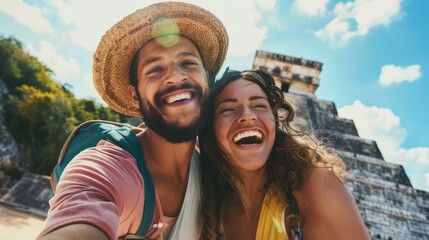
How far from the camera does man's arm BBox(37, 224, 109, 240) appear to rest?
1.09 m

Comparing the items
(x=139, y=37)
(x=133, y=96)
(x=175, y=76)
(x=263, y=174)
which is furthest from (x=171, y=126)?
(x=263, y=174)

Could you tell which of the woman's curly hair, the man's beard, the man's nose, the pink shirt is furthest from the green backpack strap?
the woman's curly hair

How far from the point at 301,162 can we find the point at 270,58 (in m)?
15.5

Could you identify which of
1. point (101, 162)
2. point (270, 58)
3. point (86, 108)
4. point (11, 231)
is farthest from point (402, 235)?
point (86, 108)

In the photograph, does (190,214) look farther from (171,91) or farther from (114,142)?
(171,91)

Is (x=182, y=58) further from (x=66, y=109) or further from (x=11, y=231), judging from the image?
(x=66, y=109)

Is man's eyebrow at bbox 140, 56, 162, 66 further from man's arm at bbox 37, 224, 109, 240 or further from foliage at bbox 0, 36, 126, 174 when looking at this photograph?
foliage at bbox 0, 36, 126, 174

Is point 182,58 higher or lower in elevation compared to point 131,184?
higher

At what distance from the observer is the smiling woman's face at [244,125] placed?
223 cm

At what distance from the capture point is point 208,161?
2.57 m

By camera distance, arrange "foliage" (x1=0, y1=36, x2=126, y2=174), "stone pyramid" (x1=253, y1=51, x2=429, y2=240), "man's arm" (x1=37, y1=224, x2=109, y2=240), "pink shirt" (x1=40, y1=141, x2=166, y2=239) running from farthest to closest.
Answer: "foliage" (x1=0, y1=36, x2=126, y2=174) < "stone pyramid" (x1=253, y1=51, x2=429, y2=240) < "pink shirt" (x1=40, y1=141, x2=166, y2=239) < "man's arm" (x1=37, y1=224, x2=109, y2=240)

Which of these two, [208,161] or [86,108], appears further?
[86,108]

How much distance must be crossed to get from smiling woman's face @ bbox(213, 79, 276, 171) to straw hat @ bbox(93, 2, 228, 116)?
0.51 m

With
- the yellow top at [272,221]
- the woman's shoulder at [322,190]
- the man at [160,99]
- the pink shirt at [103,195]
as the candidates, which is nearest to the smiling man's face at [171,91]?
the man at [160,99]
